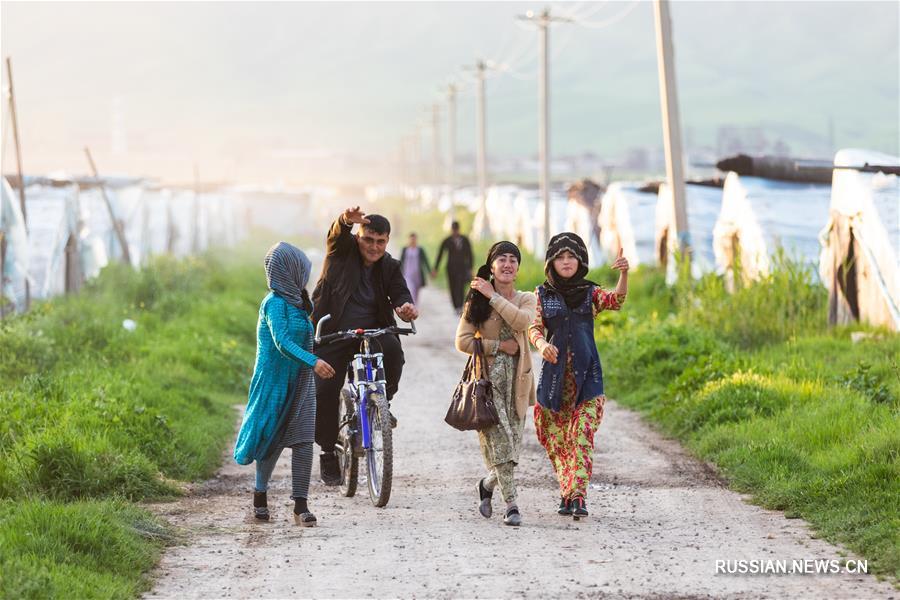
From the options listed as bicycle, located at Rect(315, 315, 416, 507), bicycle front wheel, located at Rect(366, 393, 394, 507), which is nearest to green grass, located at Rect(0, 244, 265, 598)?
bicycle, located at Rect(315, 315, 416, 507)

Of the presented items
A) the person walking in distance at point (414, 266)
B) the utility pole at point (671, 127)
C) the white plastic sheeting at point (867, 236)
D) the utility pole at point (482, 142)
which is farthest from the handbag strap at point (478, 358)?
the utility pole at point (482, 142)

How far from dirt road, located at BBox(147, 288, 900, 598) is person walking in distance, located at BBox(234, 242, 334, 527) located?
0.97 feet

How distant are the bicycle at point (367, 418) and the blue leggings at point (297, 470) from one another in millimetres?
416

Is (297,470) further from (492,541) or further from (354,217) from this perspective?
(354,217)

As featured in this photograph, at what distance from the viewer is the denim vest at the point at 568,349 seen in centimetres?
764

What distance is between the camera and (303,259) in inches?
300

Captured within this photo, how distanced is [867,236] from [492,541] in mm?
8177

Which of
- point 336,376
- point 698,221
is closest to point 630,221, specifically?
point 698,221

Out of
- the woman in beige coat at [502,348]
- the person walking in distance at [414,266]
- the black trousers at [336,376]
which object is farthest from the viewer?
the person walking in distance at [414,266]

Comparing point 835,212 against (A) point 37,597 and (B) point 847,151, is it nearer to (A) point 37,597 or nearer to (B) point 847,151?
(B) point 847,151

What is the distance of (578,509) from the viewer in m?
7.48

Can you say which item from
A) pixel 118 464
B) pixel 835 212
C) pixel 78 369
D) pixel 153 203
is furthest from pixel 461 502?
pixel 153 203

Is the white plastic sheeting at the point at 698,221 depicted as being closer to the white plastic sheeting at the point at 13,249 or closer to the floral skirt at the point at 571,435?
the white plastic sheeting at the point at 13,249

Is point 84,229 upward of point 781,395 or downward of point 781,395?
upward
